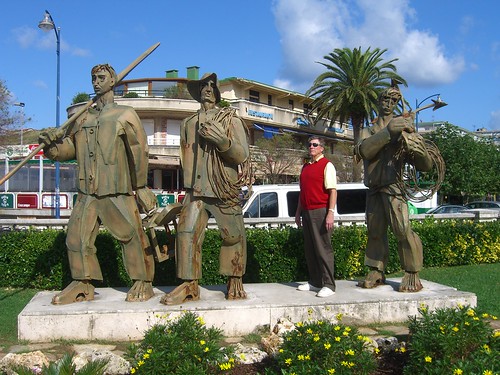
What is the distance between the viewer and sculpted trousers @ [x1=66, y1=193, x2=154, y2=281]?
5.61 metres

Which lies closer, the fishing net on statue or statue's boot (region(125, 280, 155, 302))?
statue's boot (region(125, 280, 155, 302))

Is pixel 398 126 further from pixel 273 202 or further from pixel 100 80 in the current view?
pixel 273 202

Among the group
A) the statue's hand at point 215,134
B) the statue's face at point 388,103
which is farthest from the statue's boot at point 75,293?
the statue's face at point 388,103

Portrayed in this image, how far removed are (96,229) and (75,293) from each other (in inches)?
27.5

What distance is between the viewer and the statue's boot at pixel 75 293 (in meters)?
5.55

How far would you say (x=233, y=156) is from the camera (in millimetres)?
5609

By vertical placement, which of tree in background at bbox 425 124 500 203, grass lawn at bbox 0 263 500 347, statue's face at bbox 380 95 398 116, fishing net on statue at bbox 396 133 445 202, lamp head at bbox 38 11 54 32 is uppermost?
lamp head at bbox 38 11 54 32

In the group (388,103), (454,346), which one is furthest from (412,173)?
(454,346)

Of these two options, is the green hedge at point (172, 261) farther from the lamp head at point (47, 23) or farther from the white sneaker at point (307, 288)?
the lamp head at point (47, 23)

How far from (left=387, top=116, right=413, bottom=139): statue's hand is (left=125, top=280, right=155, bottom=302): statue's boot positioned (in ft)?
10.2

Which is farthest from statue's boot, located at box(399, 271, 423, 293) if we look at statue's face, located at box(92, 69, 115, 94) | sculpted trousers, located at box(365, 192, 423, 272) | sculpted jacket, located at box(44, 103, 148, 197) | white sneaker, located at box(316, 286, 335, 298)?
statue's face, located at box(92, 69, 115, 94)

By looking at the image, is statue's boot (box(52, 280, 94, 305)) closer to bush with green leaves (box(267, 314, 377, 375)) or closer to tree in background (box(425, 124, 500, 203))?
bush with green leaves (box(267, 314, 377, 375))

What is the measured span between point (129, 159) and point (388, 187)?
296 cm

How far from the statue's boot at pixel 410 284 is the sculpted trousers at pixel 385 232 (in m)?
0.10
